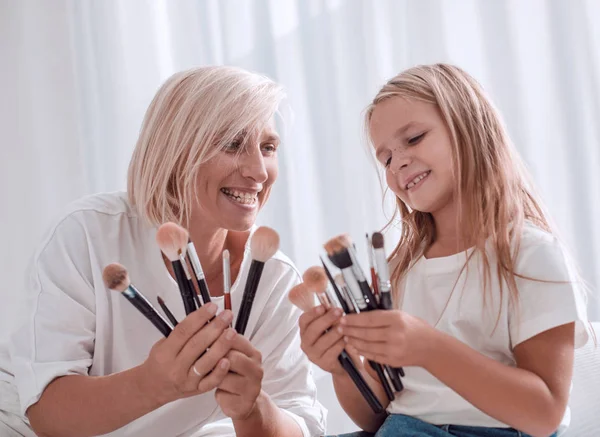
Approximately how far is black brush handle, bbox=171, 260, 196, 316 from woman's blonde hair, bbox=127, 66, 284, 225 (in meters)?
0.26

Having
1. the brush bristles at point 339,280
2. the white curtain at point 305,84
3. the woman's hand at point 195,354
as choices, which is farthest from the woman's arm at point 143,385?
the white curtain at point 305,84

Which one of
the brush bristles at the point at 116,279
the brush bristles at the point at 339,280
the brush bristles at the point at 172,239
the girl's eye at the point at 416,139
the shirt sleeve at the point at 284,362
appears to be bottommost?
the shirt sleeve at the point at 284,362

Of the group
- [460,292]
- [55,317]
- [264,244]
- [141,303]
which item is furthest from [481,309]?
[55,317]

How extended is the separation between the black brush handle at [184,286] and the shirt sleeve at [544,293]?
35cm

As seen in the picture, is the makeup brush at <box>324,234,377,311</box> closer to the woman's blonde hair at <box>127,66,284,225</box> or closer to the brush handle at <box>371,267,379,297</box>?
the brush handle at <box>371,267,379,297</box>

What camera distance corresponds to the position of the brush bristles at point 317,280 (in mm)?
714

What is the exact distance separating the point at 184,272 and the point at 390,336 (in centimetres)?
21

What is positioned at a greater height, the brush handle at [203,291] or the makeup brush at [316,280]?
the makeup brush at [316,280]

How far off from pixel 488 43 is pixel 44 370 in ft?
3.29

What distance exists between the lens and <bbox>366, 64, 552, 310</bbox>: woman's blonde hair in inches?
33.4

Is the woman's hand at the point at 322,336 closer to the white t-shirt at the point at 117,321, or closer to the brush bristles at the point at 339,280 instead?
the brush bristles at the point at 339,280

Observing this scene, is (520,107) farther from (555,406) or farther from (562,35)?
(555,406)

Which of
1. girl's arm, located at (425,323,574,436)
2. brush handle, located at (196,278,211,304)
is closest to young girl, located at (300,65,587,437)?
girl's arm, located at (425,323,574,436)

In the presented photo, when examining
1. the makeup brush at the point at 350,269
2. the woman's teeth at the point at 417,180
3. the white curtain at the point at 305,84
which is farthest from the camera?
the white curtain at the point at 305,84
